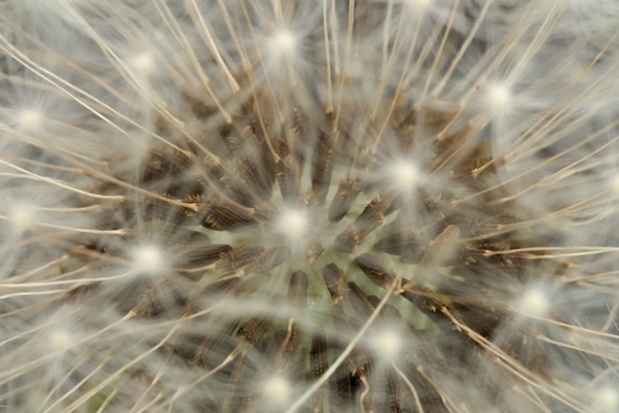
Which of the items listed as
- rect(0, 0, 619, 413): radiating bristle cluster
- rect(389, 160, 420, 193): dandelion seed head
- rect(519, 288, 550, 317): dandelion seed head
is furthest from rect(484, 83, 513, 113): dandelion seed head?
rect(519, 288, 550, 317): dandelion seed head

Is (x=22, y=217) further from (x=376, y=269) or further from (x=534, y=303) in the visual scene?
(x=534, y=303)

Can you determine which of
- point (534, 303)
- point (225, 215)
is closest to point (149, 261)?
point (225, 215)

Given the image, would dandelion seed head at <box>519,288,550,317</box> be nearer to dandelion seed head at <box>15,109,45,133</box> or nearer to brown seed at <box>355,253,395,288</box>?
brown seed at <box>355,253,395,288</box>

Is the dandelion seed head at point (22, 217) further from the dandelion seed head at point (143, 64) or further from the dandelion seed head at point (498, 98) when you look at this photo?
the dandelion seed head at point (498, 98)

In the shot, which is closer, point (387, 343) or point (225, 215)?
point (387, 343)

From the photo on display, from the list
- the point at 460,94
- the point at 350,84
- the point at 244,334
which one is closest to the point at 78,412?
the point at 244,334

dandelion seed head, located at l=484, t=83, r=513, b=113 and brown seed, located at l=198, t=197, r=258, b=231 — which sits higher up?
dandelion seed head, located at l=484, t=83, r=513, b=113

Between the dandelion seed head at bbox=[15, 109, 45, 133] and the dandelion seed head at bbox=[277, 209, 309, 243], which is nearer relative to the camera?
the dandelion seed head at bbox=[277, 209, 309, 243]

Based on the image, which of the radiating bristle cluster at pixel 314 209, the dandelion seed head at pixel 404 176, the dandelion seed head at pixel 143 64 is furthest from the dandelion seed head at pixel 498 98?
the dandelion seed head at pixel 143 64

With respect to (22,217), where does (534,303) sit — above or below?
below

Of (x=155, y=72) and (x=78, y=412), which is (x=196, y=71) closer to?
(x=155, y=72)
